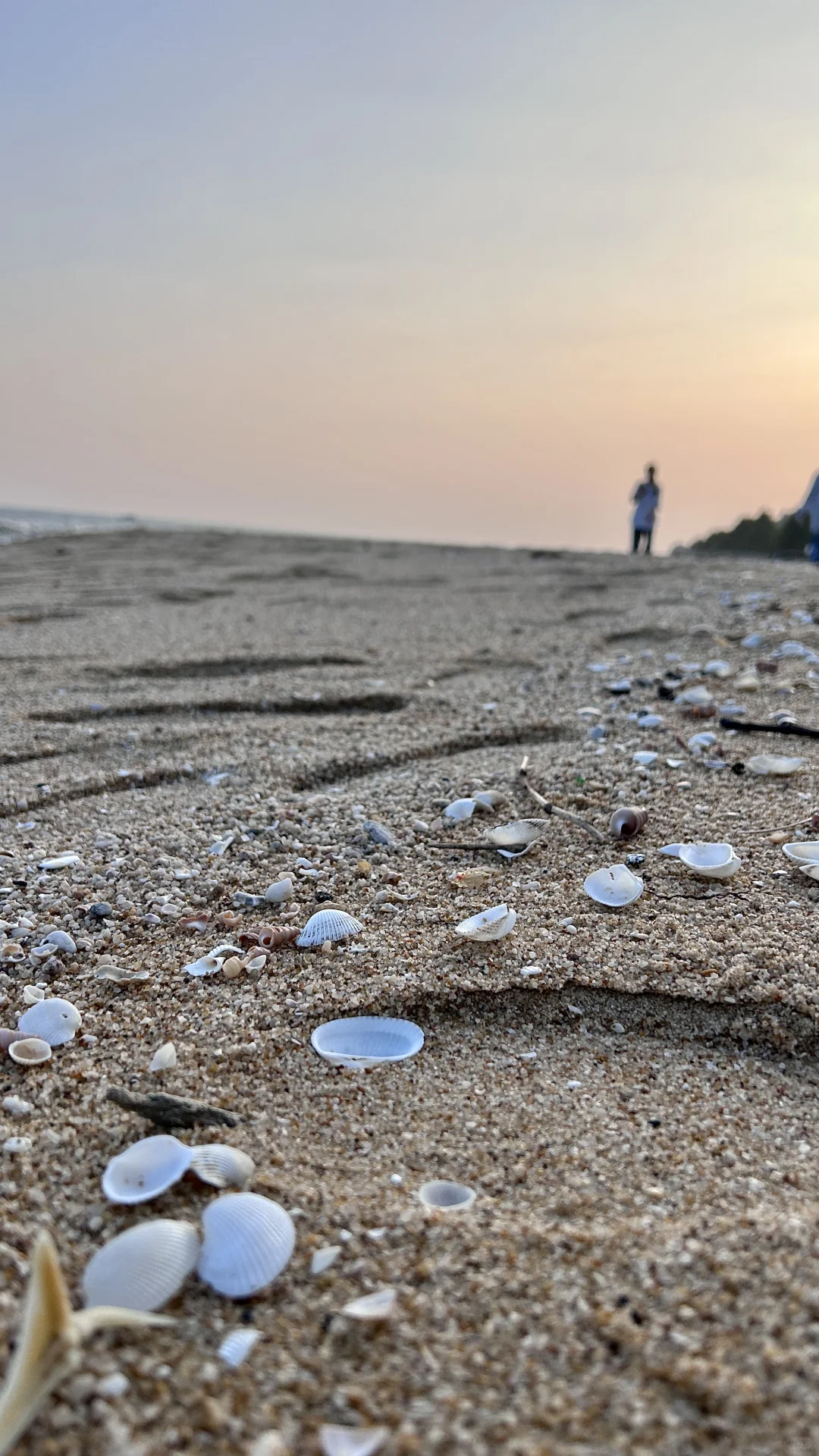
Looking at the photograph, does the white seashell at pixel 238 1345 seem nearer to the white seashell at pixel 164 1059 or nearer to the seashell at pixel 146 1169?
the seashell at pixel 146 1169

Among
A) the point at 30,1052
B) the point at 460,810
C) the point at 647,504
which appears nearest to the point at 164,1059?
→ the point at 30,1052

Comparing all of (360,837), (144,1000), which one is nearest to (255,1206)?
(144,1000)

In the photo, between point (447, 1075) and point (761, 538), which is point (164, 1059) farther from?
point (761, 538)

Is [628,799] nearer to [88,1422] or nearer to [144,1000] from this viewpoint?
[144,1000]

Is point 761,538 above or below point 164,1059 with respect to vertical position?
above

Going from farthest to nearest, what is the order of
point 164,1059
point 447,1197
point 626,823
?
point 626,823, point 164,1059, point 447,1197

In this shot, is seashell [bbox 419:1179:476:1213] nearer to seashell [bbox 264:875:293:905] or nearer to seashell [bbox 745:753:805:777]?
seashell [bbox 264:875:293:905]

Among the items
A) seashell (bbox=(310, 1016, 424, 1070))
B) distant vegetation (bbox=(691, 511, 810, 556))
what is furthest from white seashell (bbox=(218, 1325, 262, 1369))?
distant vegetation (bbox=(691, 511, 810, 556))
